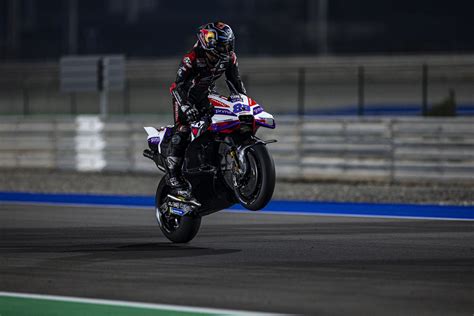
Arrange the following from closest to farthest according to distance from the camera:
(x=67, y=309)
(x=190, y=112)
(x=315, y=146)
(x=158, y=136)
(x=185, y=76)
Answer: (x=67, y=309)
(x=190, y=112)
(x=185, y=76)
(x=158, y=136)
(x=315, y=146)

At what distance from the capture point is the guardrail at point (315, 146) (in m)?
18.5

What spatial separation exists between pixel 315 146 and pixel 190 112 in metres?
9.92

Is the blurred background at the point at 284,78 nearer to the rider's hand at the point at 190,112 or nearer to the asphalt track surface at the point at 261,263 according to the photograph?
the asphalt track surface at the point at 261,263

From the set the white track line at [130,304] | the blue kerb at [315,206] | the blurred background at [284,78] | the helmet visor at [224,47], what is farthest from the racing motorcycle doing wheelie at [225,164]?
the blurred background at [284,78]

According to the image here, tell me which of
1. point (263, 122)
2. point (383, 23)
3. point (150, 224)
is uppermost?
point (383, 23)

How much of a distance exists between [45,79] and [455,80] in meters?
20.5

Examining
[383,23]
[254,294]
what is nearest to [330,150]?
[254,294]

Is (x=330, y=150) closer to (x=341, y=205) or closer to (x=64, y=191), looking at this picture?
(x=341, y=205)

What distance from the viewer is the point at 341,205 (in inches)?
622

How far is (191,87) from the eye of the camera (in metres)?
10.4

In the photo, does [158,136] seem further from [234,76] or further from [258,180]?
[258,180]

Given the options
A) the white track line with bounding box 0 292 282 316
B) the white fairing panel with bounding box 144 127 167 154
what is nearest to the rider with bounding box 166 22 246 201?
the white fairing panel with bounding box 144 127 167 154

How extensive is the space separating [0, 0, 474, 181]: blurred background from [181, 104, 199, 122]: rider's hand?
924 centimetres

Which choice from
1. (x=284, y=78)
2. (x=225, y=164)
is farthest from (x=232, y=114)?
(x=284, y=78)
